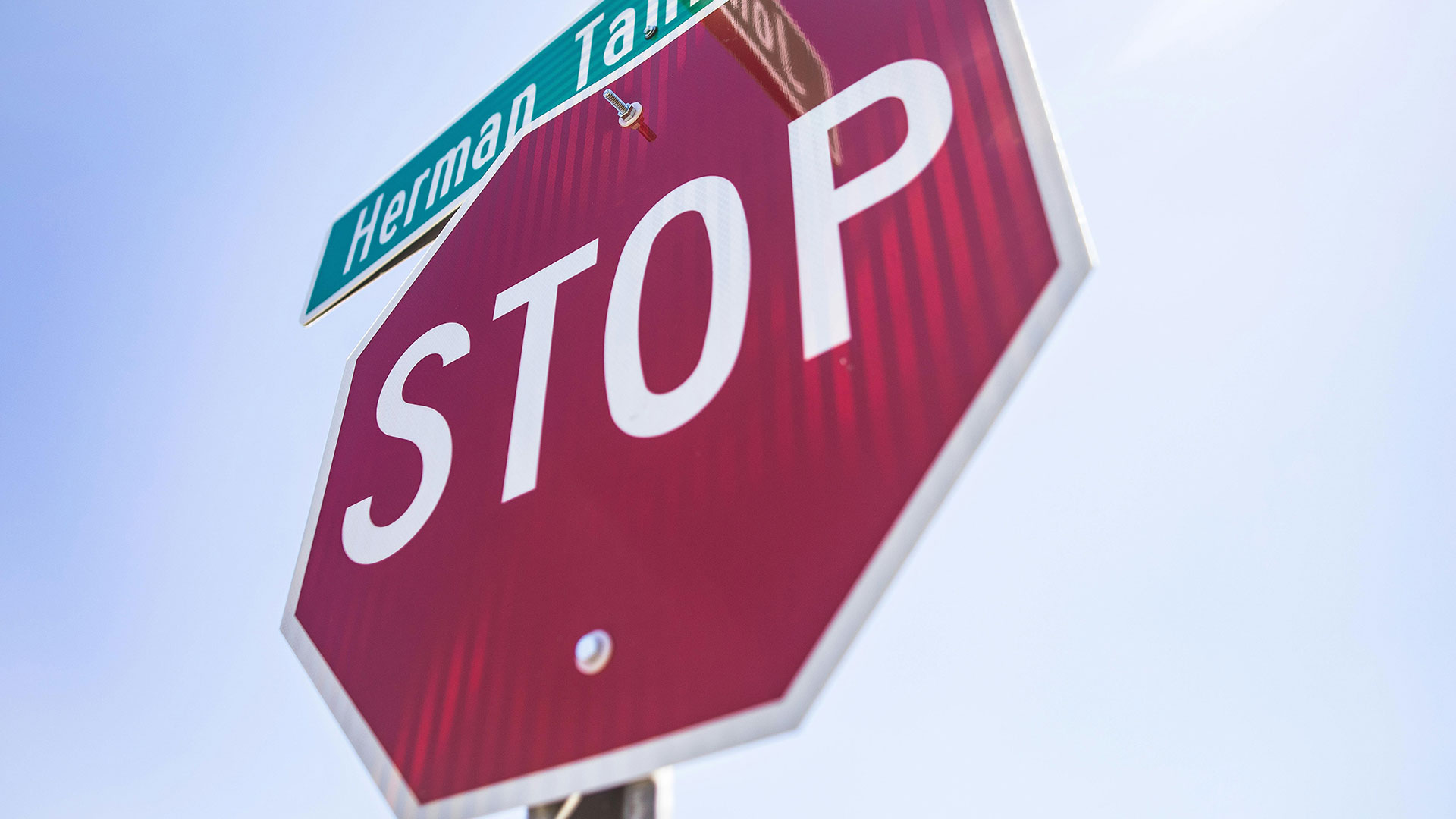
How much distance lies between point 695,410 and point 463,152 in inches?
47.0

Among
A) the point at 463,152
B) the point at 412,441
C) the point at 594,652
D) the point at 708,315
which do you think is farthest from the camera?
the point at 463,152

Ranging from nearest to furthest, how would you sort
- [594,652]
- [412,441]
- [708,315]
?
[594,652]
[708,315]
[412,441]

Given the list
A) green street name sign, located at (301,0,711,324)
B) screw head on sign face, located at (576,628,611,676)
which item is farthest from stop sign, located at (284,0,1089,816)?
green street name sign, located at (301,0,711,324)

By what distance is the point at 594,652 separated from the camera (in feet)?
2.32

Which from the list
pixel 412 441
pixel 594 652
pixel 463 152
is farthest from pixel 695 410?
pixel 463 152

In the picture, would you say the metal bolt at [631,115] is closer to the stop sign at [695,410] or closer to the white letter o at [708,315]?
the stop sign at [695,410]

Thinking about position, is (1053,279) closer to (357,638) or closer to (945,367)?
(945,367)

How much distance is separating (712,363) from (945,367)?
23 cm

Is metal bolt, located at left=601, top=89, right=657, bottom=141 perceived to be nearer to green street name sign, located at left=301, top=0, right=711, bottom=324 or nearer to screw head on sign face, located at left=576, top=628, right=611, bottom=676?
green street name sign, located at left=301, top=0, right=711, bottom=324

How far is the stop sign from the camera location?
644 mm

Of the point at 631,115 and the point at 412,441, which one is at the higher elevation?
the point at 631,115

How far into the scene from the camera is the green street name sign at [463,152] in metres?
1.52

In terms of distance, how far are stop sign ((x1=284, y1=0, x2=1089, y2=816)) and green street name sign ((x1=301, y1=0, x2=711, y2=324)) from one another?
417 millimetres

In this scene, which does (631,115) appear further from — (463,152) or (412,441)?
(463,152)
